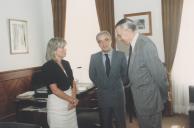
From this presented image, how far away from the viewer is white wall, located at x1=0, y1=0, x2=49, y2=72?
482cm

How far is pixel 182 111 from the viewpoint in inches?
199

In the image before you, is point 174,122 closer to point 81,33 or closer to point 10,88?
point 81,33

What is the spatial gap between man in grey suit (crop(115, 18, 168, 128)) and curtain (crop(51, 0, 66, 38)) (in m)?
3.27

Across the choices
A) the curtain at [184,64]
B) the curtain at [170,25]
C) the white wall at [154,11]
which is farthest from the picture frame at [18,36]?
the curtain at [184,64]

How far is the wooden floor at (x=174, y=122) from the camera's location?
14.8 feet

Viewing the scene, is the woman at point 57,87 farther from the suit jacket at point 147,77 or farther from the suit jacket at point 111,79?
the suit jacket at point 147,77

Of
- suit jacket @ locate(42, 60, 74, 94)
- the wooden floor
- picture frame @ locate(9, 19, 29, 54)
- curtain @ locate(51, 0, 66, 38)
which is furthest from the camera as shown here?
curtain @ locate(51, 0, 66, 38)

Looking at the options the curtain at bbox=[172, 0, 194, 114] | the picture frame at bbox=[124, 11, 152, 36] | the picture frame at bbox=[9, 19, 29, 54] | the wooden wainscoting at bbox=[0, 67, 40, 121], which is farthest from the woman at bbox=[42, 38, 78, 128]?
the curtain at bbox=[172, 0, 194, 114]

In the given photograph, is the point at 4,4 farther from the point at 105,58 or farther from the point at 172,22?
the point at 172,22

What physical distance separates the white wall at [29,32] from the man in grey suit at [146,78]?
2.95m

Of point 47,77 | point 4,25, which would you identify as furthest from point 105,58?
point 4,25

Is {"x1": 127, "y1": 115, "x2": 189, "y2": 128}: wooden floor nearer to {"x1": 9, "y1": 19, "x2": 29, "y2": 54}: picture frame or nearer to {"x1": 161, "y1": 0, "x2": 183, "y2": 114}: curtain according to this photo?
{"x1": 161, "y1": 0, "x2": 183, "y2": 114}: curtain

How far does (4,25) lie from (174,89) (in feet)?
10.9

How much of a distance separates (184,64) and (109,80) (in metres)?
2.24
